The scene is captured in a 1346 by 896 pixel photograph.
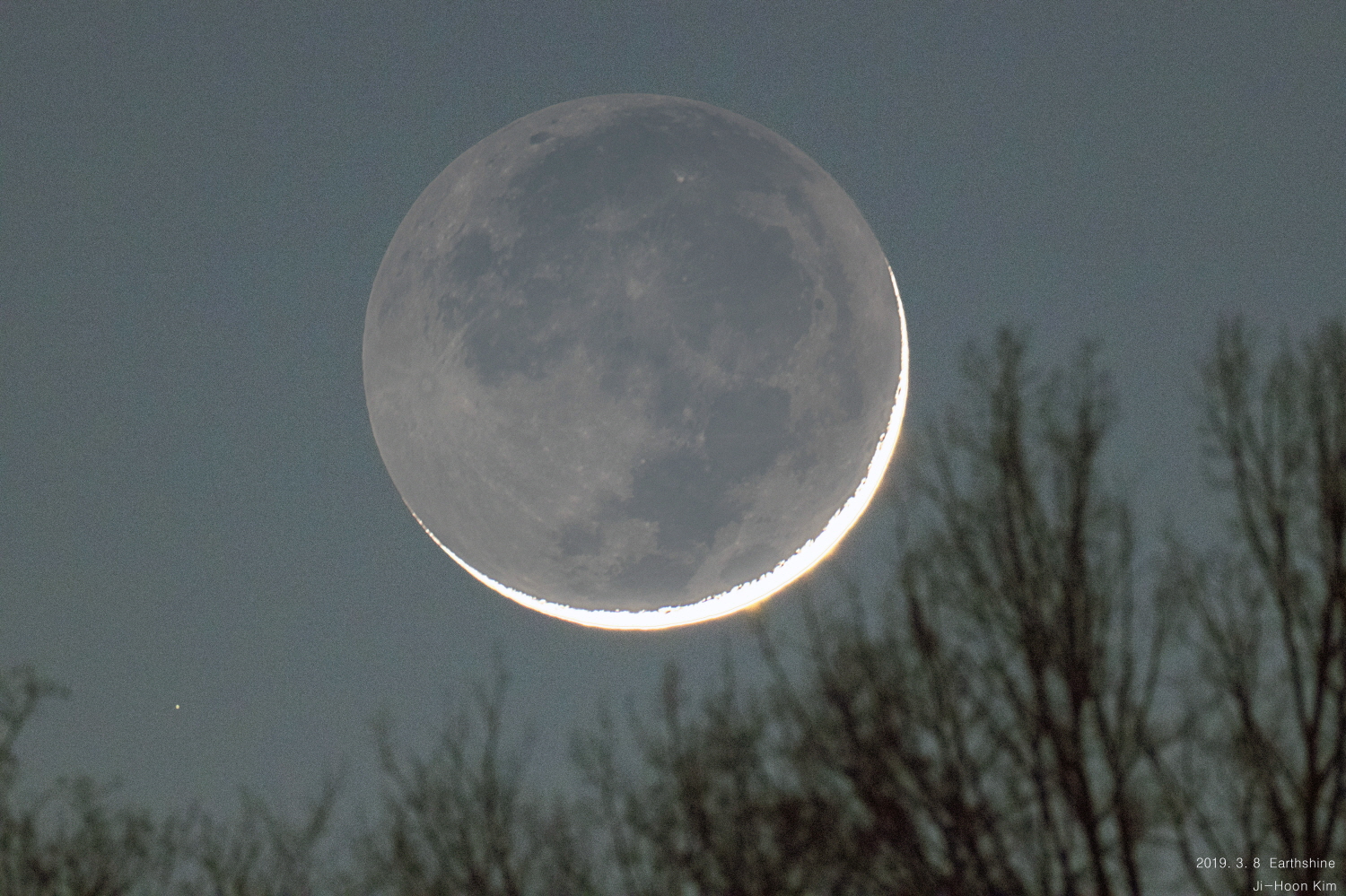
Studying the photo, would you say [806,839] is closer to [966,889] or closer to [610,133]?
[966,889]

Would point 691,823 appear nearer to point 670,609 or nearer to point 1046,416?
point 670,609

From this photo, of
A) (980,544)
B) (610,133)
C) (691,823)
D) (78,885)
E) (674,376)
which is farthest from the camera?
(78,885)

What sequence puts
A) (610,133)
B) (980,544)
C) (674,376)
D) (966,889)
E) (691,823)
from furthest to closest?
(691,823) → (980,544) → (966,889) → (610,133) → (674,376)

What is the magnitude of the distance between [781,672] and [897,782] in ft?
4.20

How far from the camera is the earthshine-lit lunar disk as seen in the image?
5430 millimetres

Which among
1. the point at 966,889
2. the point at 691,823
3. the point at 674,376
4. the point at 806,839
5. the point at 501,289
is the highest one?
the point at 501,289

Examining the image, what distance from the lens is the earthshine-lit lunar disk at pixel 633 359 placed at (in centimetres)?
543

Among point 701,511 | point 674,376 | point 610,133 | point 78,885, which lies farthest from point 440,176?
point 78,885

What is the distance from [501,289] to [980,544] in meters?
4.30

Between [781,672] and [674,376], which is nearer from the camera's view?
[674,376]

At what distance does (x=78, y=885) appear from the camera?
13.3 meters

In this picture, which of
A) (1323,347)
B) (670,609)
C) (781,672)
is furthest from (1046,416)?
(670,609)

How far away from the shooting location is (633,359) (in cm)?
539

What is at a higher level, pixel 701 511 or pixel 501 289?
pixel 501 289
